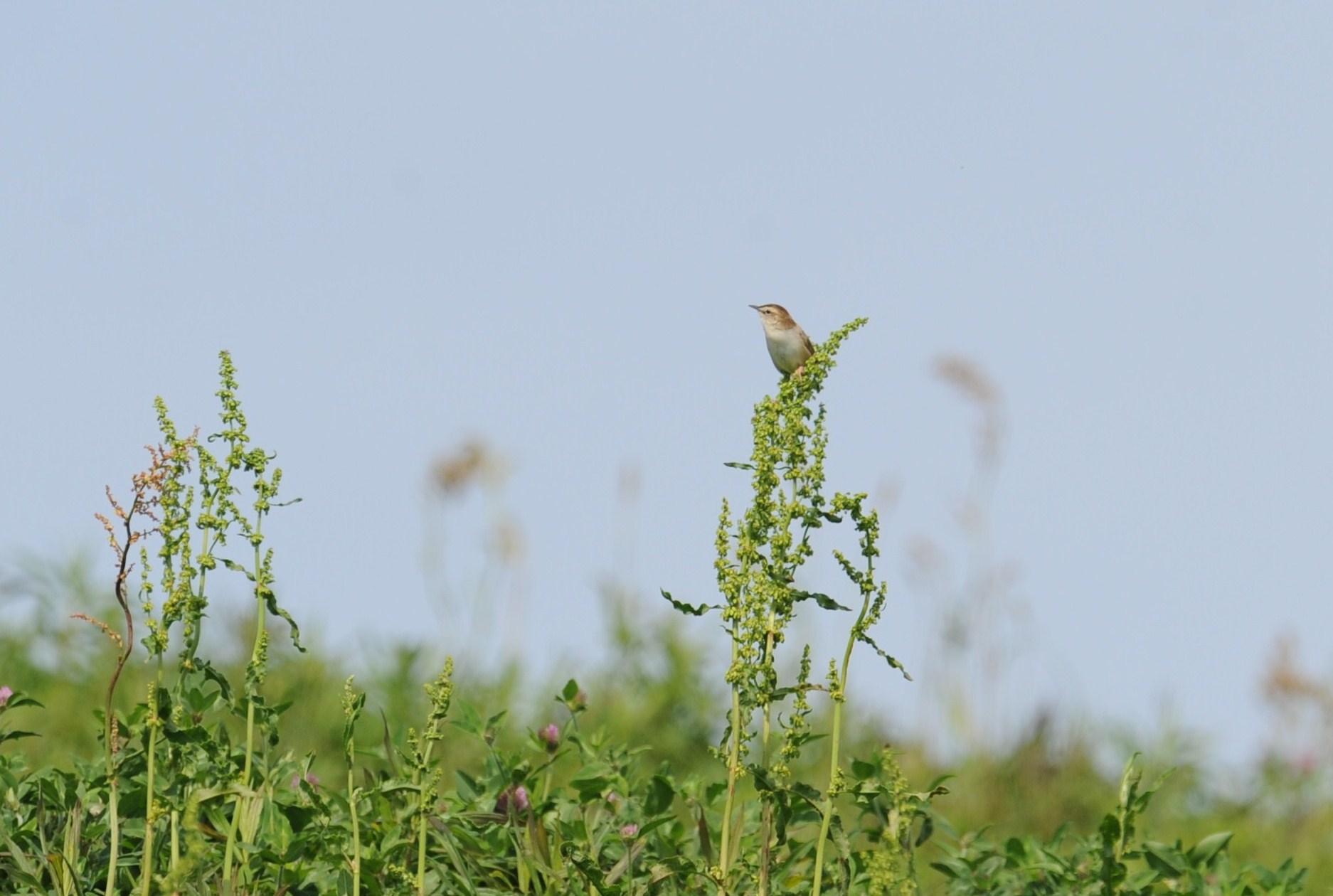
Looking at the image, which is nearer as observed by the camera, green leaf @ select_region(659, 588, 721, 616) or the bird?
green leaf @ select_region(659, 588, 721, 616)

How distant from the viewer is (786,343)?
5910mm

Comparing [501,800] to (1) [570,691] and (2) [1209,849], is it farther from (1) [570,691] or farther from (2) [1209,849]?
(2) [1209,849]

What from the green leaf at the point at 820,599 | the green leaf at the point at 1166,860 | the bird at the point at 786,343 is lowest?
the green leaf at the point at 1166,860

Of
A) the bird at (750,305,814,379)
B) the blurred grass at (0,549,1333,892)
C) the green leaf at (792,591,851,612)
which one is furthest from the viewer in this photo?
the blurred grass at (0,549,1333,892)

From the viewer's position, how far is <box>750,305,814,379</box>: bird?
19.3 feet

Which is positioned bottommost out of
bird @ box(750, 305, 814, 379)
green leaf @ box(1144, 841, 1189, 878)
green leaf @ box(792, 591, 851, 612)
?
green leaf @ box(1144, 841, 1189, 878)

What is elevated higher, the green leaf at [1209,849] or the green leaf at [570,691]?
the green leaf at [570,691]

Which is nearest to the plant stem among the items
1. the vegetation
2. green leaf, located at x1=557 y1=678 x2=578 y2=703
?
the vegetation

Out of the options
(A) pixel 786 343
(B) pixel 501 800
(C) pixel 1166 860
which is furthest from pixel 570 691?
(A) pixel 786 343

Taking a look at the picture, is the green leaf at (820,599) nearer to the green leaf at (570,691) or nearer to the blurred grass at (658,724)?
the green leaf at (570,691)

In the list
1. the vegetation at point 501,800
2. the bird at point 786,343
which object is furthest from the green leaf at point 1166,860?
the bird at point 786,343

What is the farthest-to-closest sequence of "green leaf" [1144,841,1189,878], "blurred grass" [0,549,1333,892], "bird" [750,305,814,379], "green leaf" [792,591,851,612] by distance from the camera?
"blurred grass" [0,549,1333,892]
"bird" [750,305,814,379]
"green leaf" [1144,841,1189,878]
"green leaf" [792,591,851,612]

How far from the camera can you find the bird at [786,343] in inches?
231

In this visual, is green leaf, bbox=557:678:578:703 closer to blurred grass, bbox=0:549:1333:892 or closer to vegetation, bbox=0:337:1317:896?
vegetation, bbox=0:337:1317:896
